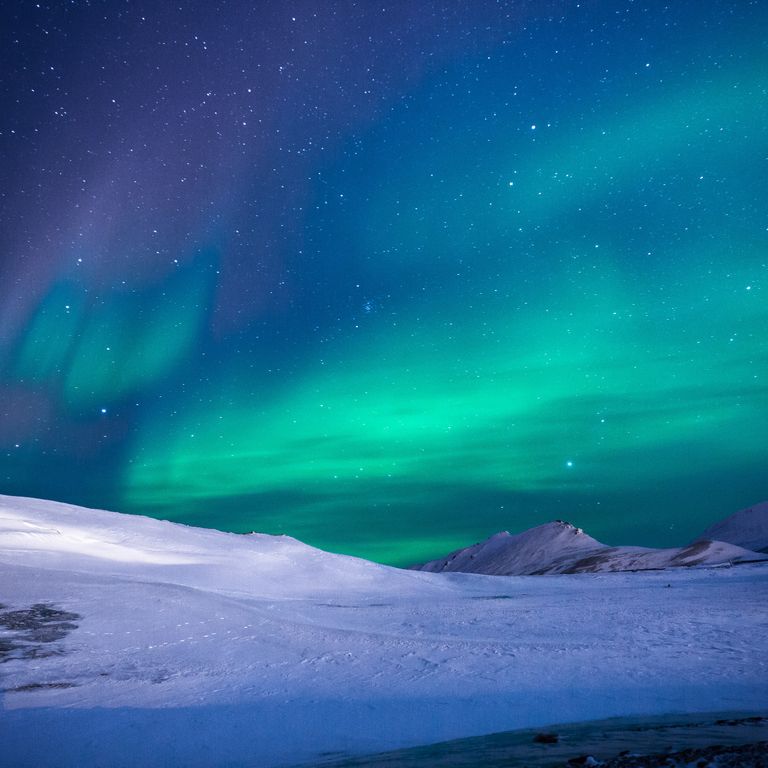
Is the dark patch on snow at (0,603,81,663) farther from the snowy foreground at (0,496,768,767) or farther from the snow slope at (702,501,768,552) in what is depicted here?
the snow slope at (702,501,768,552)

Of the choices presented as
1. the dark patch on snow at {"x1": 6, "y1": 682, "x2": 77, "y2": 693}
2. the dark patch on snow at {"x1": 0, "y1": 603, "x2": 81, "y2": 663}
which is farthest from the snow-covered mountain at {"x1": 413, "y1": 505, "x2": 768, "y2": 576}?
the dark patch on snow at {"x1": 6, "y1": 682, "x2": 77, "y2": 693}

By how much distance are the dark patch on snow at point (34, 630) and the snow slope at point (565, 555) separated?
50583mm

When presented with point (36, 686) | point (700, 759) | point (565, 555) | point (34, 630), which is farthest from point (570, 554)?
point (700, 759)

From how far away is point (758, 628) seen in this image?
11016 millimetres

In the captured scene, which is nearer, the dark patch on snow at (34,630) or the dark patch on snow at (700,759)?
the dark patch on snow at (700,759)

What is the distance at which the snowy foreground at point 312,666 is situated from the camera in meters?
6.52

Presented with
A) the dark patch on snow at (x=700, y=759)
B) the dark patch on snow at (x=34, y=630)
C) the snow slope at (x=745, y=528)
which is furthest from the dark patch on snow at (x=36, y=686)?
the snow slope at (x=745, y=528)

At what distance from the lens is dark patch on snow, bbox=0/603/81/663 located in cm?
946

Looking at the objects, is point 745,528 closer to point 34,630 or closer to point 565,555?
point 565,555

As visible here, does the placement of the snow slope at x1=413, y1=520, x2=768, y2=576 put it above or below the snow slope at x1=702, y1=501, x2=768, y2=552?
below

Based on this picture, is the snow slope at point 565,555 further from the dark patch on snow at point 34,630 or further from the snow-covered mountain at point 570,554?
Answer: the dark patch on snow at point 34,630

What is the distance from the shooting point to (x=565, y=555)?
7725 centimetres

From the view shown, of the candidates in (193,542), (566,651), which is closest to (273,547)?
(193,542)

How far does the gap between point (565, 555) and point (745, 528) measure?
3394 cm
